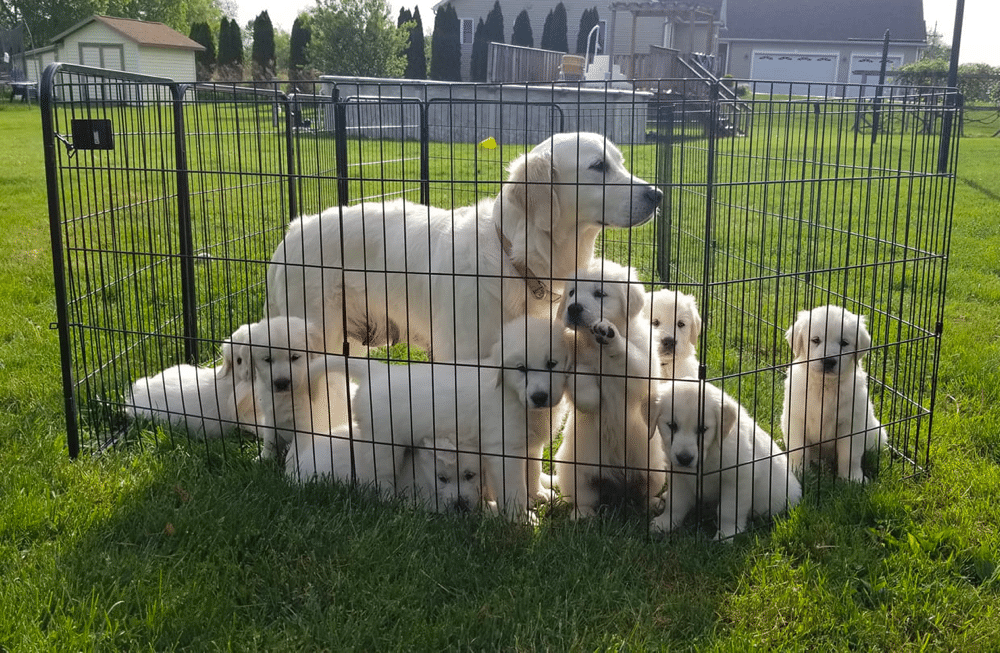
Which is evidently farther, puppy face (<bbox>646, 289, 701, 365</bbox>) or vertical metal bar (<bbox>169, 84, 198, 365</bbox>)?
vertical metal bar (<bbox>169, 84, 198, 365</bbox>)

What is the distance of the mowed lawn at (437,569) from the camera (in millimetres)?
2783

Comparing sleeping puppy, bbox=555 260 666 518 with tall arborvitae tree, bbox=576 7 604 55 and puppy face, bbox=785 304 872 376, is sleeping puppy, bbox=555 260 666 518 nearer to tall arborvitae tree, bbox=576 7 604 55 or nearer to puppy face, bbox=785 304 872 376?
puppy face, bbox=785 304 872 376

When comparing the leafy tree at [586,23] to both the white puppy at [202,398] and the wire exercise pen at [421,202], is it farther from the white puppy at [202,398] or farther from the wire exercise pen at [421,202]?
the white puppy at [202,398]

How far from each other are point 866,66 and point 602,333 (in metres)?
45.8

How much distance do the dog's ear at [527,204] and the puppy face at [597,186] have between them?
53 mm

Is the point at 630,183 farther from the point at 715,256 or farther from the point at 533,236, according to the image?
the point at 715,256

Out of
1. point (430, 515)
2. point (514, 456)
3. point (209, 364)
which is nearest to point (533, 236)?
point (514, 456)

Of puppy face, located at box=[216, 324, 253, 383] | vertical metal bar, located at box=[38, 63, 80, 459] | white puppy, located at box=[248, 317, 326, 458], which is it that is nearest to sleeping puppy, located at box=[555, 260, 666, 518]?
white puppy, located at box=[248, 317, 326, 458]

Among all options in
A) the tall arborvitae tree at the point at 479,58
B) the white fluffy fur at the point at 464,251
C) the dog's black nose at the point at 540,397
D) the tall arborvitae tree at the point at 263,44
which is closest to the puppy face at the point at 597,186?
the white fluffy fur at the point at 464,251

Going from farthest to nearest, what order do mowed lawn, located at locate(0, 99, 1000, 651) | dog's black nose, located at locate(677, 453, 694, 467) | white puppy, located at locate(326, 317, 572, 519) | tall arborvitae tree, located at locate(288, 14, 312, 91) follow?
1. tall arborvitae tree, located at locate(288, 14, 312, 91)
2. white puppy, located at locate(326, 317, 572, 519)
3. dog's black nose, located at locate(677, 453, 694, 467)
4. mowed lawn, located at locate(0, 99, 1000, 651)

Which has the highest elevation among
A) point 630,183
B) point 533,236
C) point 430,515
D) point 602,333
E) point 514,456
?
point 630,183

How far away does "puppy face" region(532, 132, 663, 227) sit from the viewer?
3.69 meters

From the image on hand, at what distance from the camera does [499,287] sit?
4.00 meters

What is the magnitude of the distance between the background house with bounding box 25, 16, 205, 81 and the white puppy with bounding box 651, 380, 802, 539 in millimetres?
40483
